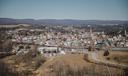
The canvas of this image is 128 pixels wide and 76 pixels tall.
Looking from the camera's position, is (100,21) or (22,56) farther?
(100,21)

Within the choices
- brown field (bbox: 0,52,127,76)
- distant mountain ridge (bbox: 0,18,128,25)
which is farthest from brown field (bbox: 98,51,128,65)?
distant mountain ridge (bbox: 0,18,128,25)

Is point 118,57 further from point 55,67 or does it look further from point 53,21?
point 53,21

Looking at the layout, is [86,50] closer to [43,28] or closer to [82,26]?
[82,26]

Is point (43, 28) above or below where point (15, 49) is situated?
above

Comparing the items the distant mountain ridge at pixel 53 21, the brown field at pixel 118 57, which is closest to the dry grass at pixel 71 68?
the brown field at pixel 118 57

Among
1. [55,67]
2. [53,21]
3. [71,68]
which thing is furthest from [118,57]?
[53,21]

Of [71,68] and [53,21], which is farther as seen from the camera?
[53,21]

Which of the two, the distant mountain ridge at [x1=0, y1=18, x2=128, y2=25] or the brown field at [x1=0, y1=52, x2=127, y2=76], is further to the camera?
the distant mountain ridge at [x1=0, y1=18, x2=128, y2=25]

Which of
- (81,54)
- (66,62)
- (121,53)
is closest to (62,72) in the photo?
(66,62)

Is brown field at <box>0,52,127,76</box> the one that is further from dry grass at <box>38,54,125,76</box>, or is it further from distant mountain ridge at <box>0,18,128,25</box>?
distant mountain ridge at <box>0,18,128,25</box>

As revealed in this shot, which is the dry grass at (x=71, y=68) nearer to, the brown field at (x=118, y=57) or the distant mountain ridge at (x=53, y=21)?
the brown field at (x=118, y=57)

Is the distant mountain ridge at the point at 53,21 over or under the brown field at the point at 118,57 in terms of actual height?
over
